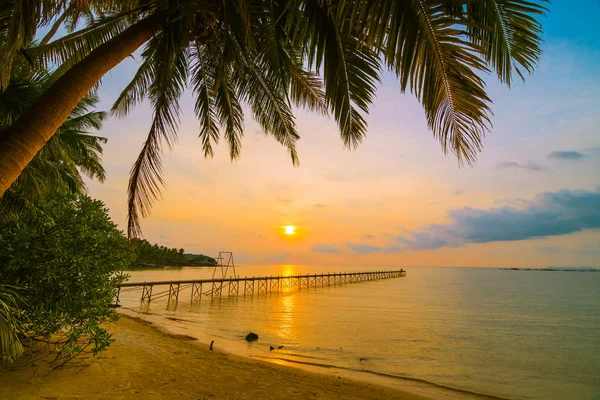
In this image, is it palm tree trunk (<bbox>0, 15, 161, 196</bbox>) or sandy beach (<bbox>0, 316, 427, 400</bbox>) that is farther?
sandy beach (<bbox>0, 316, 427, 400</bbox>)

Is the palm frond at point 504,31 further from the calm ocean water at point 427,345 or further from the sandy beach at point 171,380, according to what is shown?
the calm ocean water at point 427,345

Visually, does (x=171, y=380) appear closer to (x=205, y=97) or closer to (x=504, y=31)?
(x=205, y=97)

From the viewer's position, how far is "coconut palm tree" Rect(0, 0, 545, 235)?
254cm

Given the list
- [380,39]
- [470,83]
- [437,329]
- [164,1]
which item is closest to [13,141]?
[164,1]

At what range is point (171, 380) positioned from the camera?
6836mm

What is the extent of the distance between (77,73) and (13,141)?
0.85 meters

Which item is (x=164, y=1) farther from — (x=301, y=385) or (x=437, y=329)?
(x=437, y=329)

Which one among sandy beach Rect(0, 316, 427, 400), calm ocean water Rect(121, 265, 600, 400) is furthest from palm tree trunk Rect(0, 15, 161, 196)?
calm ocean water Rect(121, 265, 600, 400)

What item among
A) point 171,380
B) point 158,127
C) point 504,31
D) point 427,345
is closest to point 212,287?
point 427,345

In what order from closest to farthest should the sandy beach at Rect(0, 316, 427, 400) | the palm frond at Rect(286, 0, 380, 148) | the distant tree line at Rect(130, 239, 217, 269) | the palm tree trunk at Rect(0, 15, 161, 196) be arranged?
the palm tree trunk at Rect(0, 15, 161, 196) < the palm frond at Rect(286, 0, 380, 148) < the sandy beach at Rect(0, 316, 427, 400) < the distant tree line at Rect(130, 239, 217, 269)

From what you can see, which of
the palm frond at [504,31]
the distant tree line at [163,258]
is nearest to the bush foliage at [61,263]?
the palm frond at [504,31]

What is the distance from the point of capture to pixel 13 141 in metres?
2.49

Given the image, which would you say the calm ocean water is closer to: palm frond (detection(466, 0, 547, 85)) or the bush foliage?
the bush foliage

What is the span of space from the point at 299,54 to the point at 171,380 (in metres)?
6.81
